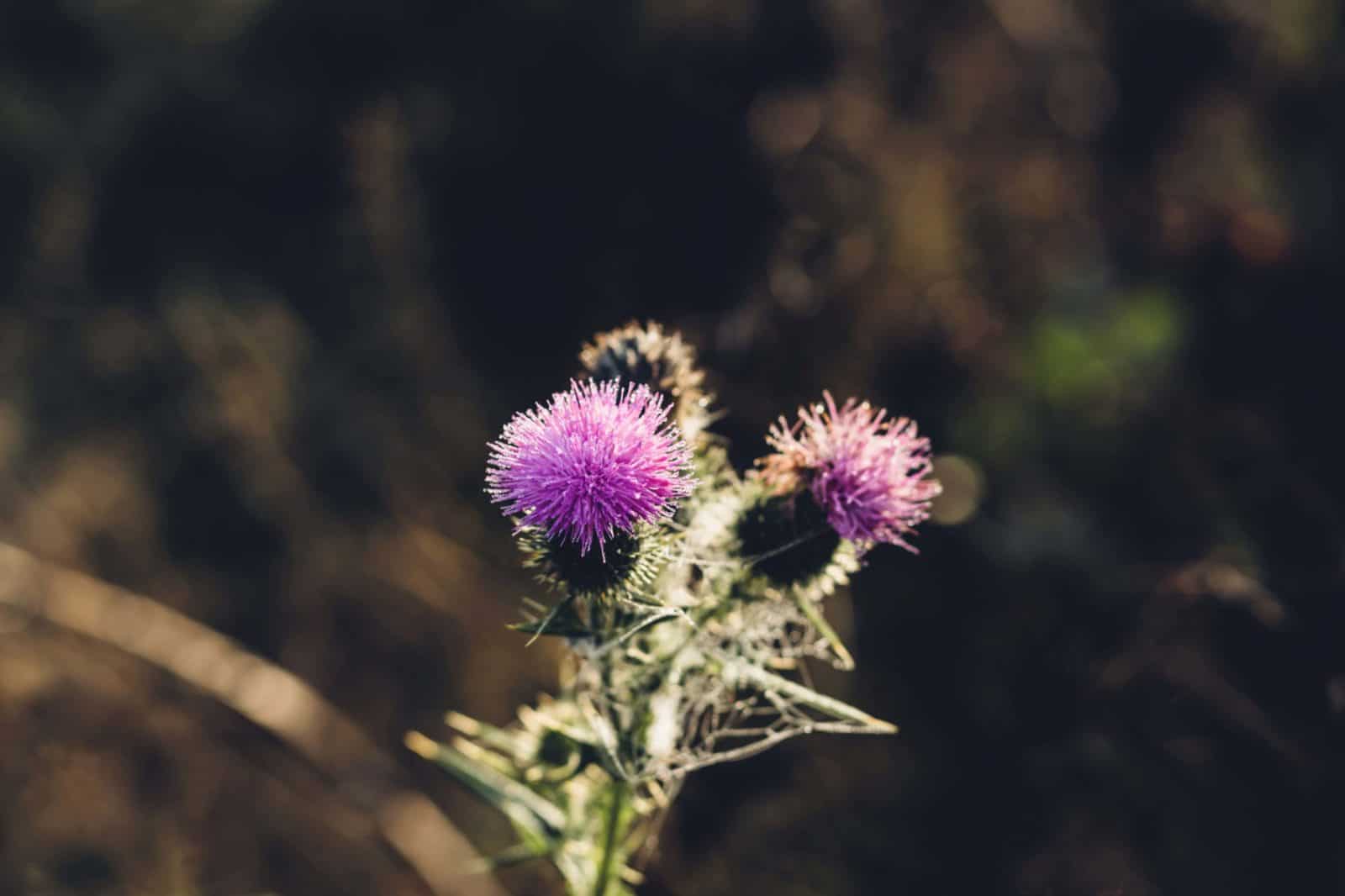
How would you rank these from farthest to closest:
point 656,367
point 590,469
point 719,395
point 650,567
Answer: point 719,395, point 656,367, point 650,567, point 590,469

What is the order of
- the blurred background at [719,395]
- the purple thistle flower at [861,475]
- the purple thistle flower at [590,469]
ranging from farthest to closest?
the blurred background at [719,395] → the purple thistle flower at [861,475] → the purple thistle flower at [590,469]

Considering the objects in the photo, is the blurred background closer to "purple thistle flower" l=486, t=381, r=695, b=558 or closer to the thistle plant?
the thistle plant

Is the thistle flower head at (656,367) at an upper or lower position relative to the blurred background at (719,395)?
lower

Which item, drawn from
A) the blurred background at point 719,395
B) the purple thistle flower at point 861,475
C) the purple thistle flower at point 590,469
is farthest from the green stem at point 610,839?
the blurred background at point 719,395

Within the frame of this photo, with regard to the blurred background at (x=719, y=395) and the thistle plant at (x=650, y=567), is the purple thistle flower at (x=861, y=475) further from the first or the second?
the blurred background at (x=719, y=395)

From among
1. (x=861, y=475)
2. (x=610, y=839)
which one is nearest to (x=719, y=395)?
(x=861, y=475)

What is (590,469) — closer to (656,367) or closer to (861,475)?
(656,367)

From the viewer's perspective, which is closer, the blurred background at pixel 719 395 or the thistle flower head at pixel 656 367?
the thistle flower head at pixel 656 367

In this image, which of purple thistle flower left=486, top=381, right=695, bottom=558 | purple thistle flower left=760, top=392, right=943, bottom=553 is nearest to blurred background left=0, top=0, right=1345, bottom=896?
purple thistle flower left=760, top=392, right=943, bottom=553
